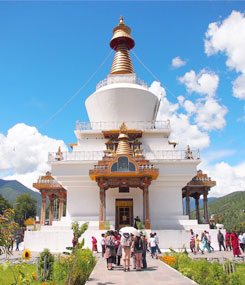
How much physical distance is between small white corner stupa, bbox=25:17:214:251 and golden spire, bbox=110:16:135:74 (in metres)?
1.74

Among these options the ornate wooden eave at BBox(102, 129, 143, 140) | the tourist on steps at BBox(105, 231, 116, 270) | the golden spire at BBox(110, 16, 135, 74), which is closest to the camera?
the tourist on steps at BBox(105, 231, 116, 270)

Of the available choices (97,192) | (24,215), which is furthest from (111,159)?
(24,215)

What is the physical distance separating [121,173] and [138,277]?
9.92 meters

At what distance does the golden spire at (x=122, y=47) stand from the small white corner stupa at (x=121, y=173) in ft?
5.70

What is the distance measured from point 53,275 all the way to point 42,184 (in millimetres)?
17226

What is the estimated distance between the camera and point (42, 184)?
24.0m

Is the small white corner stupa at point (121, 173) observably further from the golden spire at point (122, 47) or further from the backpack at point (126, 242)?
the backpack at point (126, 242)

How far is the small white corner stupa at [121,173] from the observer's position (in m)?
17.5

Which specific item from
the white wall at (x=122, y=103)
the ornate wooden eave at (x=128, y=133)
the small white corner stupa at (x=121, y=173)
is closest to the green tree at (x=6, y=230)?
the small white corner stupa at (x=121, y=173)

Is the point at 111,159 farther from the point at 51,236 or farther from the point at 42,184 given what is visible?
the point at 42,184

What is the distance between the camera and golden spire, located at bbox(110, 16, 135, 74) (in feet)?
84.4

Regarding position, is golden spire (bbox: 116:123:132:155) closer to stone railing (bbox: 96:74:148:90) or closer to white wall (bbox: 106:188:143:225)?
white wall (bbox: 106:188:143:225)

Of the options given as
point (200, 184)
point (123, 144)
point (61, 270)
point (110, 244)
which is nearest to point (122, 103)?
point (123, 144)

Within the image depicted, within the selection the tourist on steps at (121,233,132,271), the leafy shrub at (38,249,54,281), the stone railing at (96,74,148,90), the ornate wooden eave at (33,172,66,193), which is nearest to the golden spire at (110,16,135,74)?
the stone railing at (96,74,148,90)
